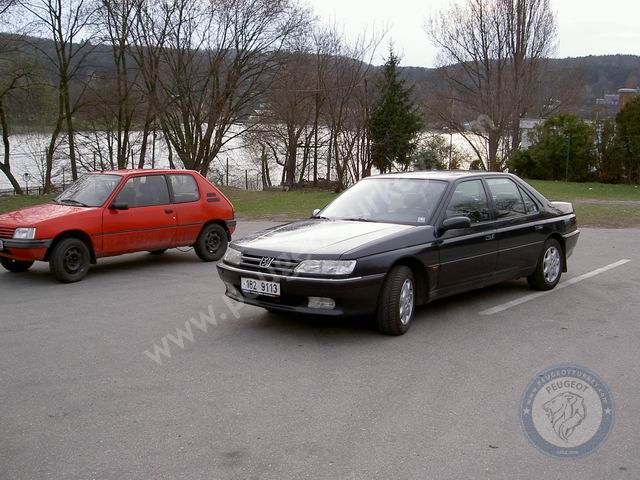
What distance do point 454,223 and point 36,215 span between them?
18.8 feet

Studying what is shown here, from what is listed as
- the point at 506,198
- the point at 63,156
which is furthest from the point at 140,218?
the point at 63,156

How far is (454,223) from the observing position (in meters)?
6.43

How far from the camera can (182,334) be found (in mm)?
6129

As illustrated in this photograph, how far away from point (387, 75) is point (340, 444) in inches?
1484

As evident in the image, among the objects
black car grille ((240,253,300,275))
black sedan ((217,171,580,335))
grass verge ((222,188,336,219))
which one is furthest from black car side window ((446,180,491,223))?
grass verge ((222,188,336,219))

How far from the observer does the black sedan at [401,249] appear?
18.6 ft

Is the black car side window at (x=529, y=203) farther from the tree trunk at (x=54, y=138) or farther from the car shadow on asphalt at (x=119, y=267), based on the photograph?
the tree trunk at (x=54, y=138)

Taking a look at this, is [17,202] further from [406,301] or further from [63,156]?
[406,301]

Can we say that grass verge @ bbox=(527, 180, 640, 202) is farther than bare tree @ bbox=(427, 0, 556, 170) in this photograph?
No

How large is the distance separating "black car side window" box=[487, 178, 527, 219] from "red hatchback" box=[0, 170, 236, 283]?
479cm

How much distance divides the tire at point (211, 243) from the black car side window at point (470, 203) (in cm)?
472

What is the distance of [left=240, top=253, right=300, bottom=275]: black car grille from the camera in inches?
226

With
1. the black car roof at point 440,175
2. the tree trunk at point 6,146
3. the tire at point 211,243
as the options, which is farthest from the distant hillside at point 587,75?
the black car roof at point 440,175

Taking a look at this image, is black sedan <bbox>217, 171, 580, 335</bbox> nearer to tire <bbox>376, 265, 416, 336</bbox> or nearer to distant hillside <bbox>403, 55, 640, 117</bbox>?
tire <bbox>376, 265, 416, 336</bbox>
